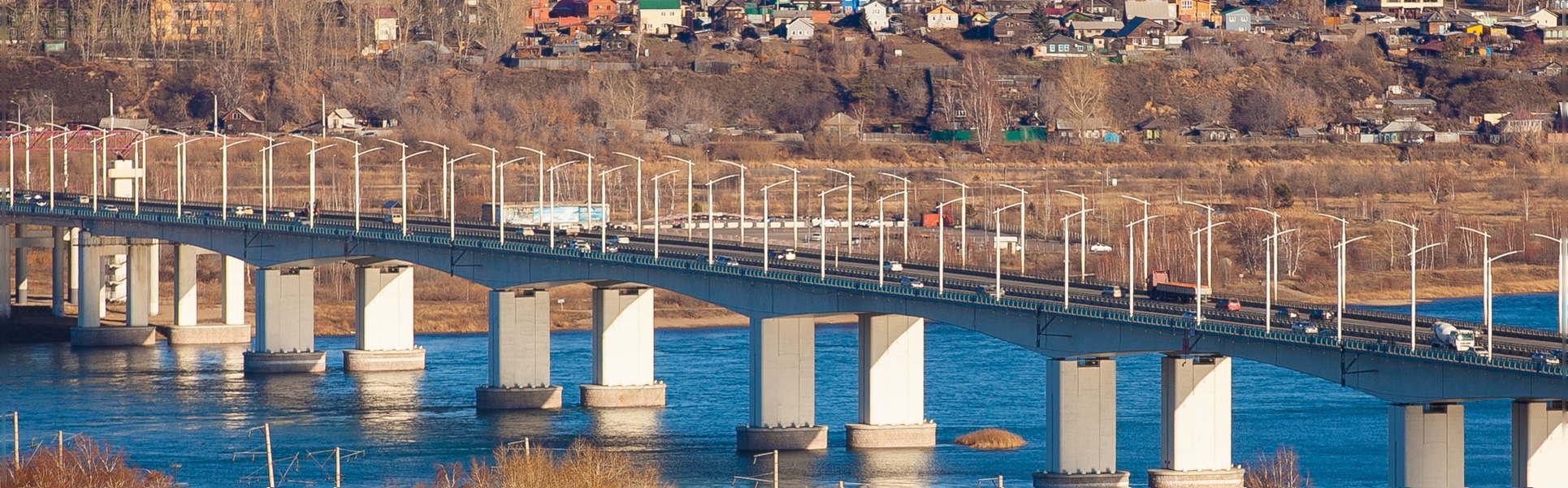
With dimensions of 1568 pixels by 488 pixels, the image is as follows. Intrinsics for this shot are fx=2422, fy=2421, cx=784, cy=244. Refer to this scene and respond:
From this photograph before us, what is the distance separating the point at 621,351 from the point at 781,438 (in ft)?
53.1

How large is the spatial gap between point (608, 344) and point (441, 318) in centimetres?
3973

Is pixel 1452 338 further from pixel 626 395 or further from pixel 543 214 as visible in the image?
pixel 543 214

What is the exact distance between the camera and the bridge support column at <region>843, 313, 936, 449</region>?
296 feet

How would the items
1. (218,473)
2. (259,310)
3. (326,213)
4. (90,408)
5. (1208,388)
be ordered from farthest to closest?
1. (326,213)
2. (259,310)
3. (90,408)
4. (218,473)
5. (1208,388)

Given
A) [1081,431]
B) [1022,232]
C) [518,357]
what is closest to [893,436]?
[1022,232]

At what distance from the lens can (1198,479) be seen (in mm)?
76188

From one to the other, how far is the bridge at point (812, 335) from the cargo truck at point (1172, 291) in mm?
1473

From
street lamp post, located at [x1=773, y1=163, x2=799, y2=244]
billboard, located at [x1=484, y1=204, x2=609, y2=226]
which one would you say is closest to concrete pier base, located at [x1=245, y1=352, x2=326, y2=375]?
billboard, located at [x1=484, y1=204, x2=609, y2=226]

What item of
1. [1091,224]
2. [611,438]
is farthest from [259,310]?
[1091,224]

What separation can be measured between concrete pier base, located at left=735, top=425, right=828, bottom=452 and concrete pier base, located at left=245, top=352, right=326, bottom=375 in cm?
3820

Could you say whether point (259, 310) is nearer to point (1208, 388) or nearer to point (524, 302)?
point (524, 302)

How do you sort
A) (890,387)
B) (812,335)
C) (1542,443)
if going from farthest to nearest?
(812,335) < (890,387) < (1542,443)

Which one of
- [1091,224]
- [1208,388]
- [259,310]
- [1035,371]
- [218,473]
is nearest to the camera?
[1208,388]

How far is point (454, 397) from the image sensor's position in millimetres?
108125
